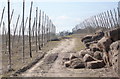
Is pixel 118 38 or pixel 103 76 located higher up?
pixel 118 38

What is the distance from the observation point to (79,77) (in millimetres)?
19219

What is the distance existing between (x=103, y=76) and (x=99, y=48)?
800 cm

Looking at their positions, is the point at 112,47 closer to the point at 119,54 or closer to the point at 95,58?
the point at 119,54

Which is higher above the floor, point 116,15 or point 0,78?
point 116,15

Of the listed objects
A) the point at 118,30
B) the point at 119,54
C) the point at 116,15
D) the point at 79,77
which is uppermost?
the point at 116,15

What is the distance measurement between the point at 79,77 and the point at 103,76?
1.64 meters

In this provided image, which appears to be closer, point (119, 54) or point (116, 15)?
point (119, 54)

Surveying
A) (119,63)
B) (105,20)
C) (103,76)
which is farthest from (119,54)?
(105,20)

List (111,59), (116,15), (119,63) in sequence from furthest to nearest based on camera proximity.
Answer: (116,15)
(111,59)
(119,63)

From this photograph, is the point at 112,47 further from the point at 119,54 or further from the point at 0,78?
the point at 0,78

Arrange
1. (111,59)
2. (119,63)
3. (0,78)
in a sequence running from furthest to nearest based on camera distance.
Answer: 1. (111,59)
2. (119,63)
3. (0,78)

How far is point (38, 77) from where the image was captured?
19406 mm

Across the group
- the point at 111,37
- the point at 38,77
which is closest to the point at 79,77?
the point at 38,77

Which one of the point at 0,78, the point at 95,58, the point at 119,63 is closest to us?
the point at 0,78
